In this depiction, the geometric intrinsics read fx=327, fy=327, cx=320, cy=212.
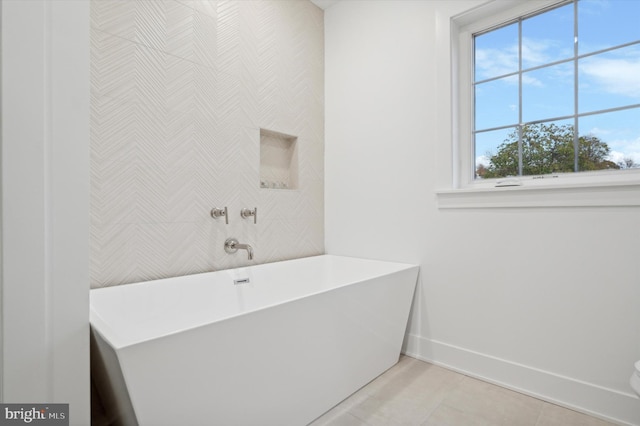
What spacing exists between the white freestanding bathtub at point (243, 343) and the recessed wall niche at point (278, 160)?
66 centimetres

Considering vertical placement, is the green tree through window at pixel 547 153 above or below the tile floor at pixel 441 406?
above

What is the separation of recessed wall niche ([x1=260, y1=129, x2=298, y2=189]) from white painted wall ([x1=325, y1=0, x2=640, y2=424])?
0.33 metres

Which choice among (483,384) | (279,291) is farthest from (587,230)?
(279,291)

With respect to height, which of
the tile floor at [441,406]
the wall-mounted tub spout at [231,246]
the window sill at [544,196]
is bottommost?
the tile floor at [441,406]

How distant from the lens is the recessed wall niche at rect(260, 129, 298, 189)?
8.29ft

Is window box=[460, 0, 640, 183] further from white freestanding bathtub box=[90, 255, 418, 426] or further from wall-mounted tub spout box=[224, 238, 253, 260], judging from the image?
wall-mounted tub spout box=[224, 238, 253, 260]

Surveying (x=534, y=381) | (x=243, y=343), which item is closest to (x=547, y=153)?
(x=534, y=381)

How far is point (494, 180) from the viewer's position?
2.06m

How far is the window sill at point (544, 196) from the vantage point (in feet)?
5.04

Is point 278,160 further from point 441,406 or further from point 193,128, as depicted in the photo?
point 441,406

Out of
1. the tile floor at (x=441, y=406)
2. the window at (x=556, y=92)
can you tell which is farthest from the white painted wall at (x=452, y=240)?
the window at (x=556, y=92)

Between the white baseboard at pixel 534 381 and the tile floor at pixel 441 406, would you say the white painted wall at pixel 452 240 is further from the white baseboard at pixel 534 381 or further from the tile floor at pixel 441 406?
the tile floor at pixel 441 406

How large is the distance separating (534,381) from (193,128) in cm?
242


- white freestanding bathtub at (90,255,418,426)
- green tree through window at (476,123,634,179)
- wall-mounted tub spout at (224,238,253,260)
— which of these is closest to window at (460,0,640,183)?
green tree through window at (476,123,634,179)
